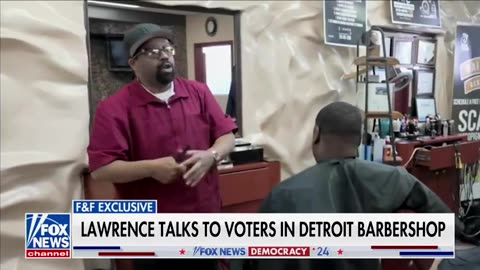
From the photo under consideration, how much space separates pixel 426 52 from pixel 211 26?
1402mm

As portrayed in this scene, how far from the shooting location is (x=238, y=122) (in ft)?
8.68

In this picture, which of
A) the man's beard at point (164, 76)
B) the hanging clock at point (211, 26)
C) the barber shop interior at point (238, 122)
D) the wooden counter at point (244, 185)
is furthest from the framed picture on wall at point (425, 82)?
the man's beard at point (164, 76)

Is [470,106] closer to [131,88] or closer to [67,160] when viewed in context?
[131,88]

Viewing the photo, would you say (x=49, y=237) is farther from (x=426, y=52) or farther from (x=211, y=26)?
(x=426, y=52)

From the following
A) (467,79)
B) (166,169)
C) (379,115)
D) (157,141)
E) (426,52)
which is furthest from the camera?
(426,52)

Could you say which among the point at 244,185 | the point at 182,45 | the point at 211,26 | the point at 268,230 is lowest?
the point at 244,185

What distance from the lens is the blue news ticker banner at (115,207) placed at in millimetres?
1251

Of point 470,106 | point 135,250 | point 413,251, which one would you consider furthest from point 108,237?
point 470,106

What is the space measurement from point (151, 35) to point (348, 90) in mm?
1946

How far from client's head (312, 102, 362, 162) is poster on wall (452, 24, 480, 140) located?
3.65 ft

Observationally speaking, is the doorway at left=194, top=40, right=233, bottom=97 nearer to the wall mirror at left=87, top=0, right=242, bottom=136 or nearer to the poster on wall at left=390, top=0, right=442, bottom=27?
the wall mirror at left=87, top=0, right=242, bottom=136

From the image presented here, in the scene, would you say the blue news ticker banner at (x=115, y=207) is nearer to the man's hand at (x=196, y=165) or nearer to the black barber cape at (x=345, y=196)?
the man's hand at (x=196, y=165)

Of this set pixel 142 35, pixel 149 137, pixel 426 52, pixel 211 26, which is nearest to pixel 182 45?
pixel 211 26

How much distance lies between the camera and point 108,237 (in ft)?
3.91
